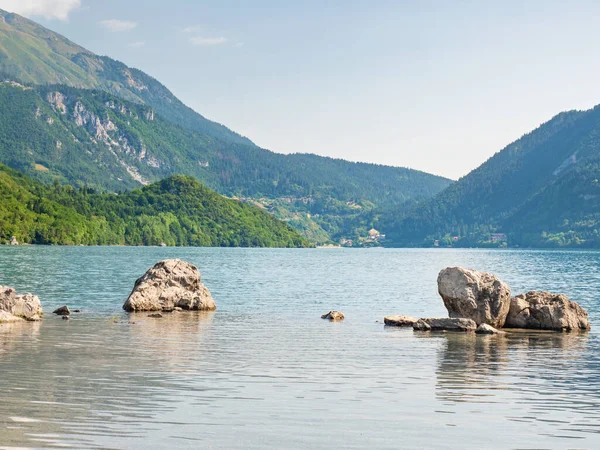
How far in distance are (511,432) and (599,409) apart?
14.1ft

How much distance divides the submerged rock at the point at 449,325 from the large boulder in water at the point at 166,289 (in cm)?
1609

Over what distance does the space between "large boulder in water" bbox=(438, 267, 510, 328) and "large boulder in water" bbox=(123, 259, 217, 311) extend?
17.0 m

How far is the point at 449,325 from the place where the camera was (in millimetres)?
43000

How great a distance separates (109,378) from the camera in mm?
24688

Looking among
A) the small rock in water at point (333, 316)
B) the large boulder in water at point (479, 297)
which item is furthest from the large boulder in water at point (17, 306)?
the large boulder in water at point (479, 297)

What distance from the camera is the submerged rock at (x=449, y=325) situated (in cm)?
4269

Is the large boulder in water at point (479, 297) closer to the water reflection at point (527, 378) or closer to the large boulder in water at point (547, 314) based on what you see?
the large boulder in water at point (547, 314)

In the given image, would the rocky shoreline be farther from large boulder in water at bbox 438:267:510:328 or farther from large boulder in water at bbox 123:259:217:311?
large boulder in water at bbox 123:259:217:311

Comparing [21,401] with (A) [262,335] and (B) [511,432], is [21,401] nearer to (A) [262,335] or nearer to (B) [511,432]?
(B) [511,432]

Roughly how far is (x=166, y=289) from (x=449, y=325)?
1919 cm

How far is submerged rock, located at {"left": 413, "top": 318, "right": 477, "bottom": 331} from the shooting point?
42.7 metres

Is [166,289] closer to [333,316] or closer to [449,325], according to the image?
[333,316]

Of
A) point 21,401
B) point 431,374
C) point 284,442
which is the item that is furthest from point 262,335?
point 284,442

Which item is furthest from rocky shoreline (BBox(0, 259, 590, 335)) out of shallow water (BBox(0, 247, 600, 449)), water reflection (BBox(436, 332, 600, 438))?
water reflection (BBox(436, 332, 600, 438))
